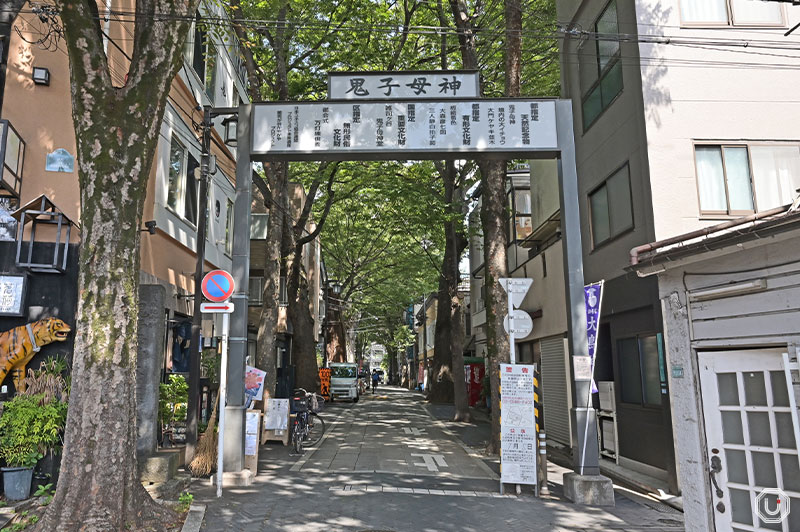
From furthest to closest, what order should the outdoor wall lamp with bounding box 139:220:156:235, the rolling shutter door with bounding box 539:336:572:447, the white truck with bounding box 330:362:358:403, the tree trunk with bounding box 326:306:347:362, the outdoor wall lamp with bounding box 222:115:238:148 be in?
1. the tree trunk with bounding box 326:306:347:362
2. the white truck with bounding box 330:362:358:403
3. the rolling shutter door with bounding box 539:336:572:447
4. the outdoor wall lamp with bounding box 139:220:156:235
5. the outdoor wall lamp with bounding box 222:115:238:148

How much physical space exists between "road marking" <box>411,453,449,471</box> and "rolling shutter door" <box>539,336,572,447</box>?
374 centimetres

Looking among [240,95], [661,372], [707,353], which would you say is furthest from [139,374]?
[240,95]

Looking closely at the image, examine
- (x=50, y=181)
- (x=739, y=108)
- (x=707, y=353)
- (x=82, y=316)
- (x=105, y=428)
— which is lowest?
(x=105, y=428)

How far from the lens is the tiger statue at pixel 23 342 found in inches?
328

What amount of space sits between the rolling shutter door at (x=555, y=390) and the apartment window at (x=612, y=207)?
3.29 metres

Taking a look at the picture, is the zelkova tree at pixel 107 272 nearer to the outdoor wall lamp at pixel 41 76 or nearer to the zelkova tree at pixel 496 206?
the outdoor wall lamp at pixel 41 76

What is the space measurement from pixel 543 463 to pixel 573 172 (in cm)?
495

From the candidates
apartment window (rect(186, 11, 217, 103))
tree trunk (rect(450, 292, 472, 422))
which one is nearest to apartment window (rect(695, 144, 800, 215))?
tree trunk (rect(450, 292, 472, 422))

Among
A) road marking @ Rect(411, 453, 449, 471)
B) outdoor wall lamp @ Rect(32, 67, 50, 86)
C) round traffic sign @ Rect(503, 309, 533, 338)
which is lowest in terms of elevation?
road marking @ Rect(411, 453, 449, 471)

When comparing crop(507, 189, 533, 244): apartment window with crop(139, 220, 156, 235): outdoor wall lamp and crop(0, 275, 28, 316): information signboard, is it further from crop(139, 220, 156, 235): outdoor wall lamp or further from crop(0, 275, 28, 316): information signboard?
crop(0, 275, 28, 316): information signboard

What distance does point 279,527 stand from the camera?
6.78m

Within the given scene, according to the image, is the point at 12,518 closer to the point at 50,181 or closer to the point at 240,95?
the point at 50,181

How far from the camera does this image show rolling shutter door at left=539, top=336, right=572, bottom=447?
14.2 m

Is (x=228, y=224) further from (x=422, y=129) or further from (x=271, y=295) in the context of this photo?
(x=422, y=129)
